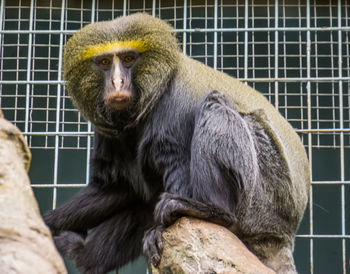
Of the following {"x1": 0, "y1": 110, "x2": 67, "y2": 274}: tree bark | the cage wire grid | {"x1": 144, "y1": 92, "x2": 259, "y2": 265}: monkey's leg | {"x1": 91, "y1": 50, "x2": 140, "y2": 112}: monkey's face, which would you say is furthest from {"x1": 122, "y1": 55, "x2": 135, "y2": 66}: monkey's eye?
{"x1": 0, "y1": 110, "x2": 67, "y2": 274}: tree bark

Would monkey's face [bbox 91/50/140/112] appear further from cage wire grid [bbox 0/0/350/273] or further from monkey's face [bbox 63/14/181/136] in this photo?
cage wire grid [bbox 0/0/350/273]

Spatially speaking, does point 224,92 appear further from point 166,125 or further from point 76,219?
point 76,219

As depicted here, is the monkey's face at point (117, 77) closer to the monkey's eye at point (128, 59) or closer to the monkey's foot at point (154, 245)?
the monkey's eye at point (128, 59)

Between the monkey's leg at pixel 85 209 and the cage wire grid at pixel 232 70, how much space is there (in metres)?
0.98

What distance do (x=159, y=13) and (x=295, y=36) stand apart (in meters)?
1.54

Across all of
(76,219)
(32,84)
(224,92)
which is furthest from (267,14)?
(76,219)

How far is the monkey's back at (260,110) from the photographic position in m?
5.52

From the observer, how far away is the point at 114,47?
5.40m

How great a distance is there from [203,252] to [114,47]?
1.87 meters

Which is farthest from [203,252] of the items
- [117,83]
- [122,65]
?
[122,65]

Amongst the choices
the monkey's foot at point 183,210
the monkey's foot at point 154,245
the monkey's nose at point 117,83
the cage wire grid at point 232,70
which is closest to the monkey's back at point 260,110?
the monkey's nose at point 117,83

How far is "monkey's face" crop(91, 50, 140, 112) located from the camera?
522 cm

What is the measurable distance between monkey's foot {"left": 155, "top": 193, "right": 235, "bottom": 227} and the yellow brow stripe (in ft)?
3.95

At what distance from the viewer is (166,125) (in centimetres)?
538
